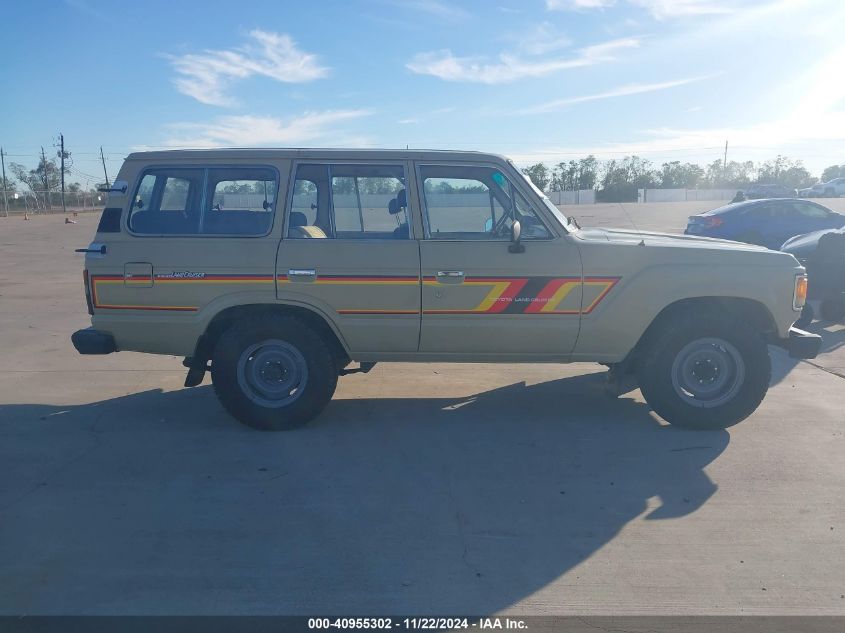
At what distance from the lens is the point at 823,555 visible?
4.21 meters

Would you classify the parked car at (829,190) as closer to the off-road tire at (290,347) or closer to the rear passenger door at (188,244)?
the off-road tire at (290,347)

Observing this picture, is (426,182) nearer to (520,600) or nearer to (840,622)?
(520,600)

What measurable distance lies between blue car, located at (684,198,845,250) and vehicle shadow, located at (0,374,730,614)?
37.3 ft

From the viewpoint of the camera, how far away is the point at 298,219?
20.1 ft

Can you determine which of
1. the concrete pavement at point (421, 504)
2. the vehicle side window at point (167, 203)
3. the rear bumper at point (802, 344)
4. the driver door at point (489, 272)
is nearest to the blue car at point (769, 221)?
the concrete pavement at point (421, 504)

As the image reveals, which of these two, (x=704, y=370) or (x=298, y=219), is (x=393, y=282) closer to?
(x=298, y=219)

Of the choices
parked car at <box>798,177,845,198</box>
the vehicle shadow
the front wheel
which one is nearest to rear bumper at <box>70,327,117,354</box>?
the vehicle shadow

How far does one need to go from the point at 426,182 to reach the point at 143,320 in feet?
8.21

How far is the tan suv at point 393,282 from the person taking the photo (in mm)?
6000

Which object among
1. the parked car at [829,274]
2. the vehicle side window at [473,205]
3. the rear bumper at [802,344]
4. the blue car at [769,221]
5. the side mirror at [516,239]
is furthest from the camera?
the blue car at [769,221]

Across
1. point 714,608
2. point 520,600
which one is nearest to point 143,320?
point 520,600

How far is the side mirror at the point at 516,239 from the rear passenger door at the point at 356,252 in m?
0.74

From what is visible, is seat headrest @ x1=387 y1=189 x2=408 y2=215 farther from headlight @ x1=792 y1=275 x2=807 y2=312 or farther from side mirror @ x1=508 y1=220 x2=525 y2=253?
headlight @ x1=792 y1=275 x2=807 y2=312

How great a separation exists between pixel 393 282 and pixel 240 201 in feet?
4.71
